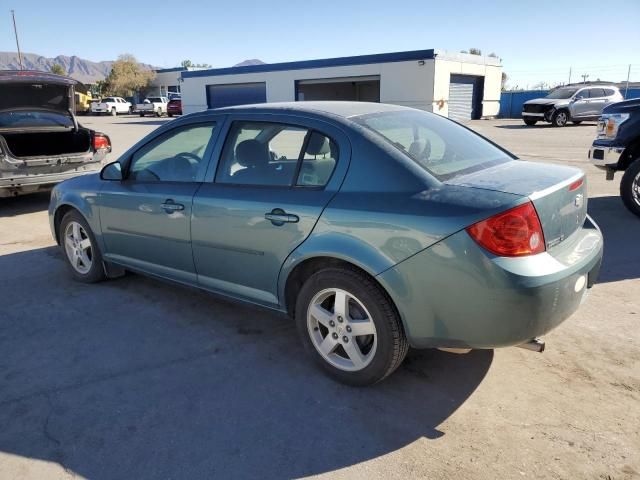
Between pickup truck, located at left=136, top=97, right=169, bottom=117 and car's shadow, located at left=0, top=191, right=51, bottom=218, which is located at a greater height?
pickup truck, located at left=136, top=97, right=169, bottom=117

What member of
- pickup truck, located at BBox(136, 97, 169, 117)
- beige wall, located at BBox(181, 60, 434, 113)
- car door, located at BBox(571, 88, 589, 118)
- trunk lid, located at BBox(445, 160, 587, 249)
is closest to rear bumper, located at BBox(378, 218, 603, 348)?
trunk lid, located at BBox(445, 160, 587, 249)

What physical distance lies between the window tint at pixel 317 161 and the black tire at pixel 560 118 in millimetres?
26068

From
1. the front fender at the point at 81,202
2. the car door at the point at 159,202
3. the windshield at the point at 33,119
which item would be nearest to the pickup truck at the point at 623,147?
the car door at the point at 159,202

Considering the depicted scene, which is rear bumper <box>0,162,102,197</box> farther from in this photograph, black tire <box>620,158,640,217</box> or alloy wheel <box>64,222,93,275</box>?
black tire <box>620,158,640,217</box>

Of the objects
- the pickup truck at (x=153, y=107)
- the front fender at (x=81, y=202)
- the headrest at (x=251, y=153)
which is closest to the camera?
the headrest at (x=251, y=153)

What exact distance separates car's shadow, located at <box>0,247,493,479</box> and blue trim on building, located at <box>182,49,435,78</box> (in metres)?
28.0

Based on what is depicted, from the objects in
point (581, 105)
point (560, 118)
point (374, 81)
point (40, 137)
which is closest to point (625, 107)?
point (40, 137)

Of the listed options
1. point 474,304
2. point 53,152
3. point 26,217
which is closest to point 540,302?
point 474,304

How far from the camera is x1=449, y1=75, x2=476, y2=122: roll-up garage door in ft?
106

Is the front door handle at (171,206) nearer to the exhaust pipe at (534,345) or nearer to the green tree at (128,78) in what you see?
the exhaust pipe at (534,345)

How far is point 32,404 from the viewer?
3.01 metres

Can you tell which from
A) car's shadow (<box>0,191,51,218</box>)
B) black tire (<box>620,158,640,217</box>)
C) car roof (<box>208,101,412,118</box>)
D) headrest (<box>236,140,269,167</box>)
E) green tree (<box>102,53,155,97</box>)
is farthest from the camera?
green tree (<box>102,53,155,97</box>)

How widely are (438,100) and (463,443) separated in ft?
97.0

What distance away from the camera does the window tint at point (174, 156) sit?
386 centimetres
